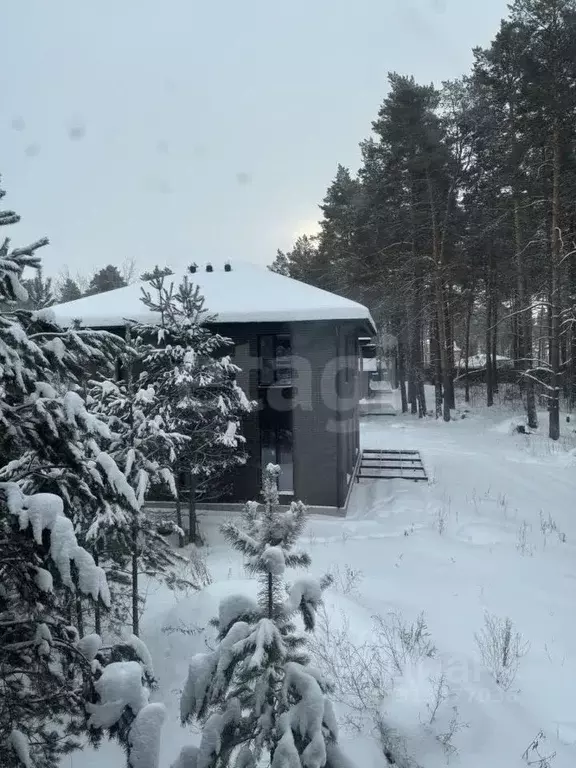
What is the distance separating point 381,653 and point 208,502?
8165mm

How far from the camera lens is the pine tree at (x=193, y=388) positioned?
10.3m

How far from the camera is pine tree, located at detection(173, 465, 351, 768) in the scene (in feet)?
9.32

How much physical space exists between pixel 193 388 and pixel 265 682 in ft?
26.9

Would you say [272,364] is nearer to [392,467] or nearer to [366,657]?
[392,467]

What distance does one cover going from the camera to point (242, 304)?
1275 centimetres

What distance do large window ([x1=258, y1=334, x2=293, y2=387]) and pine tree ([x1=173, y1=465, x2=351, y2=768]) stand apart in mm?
9720

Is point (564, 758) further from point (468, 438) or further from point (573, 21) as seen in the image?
point (573, 21)

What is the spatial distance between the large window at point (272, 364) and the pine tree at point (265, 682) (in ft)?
31.9

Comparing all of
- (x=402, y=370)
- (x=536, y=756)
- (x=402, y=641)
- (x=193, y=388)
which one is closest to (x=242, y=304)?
(x=193, y=388)

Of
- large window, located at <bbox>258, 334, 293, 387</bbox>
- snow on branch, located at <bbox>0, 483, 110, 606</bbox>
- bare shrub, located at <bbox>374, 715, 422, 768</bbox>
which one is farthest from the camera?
large window, located at <bbox>258, 334, 293, 387</bbox>

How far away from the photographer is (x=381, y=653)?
5660mm

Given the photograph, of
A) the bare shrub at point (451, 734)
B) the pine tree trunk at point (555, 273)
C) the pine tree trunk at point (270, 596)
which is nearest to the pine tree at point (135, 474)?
the pine tree trunk at point (270, 596)

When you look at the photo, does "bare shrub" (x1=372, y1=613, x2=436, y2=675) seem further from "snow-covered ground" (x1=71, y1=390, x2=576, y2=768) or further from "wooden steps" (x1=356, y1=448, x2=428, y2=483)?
"wooden steps" (x1=356, y1=448, x2=428, y2=483)

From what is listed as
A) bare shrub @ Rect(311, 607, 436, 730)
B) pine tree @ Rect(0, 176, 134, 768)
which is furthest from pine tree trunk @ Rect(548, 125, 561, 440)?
pine tree @ Rect(0, 176, 134, 768)
